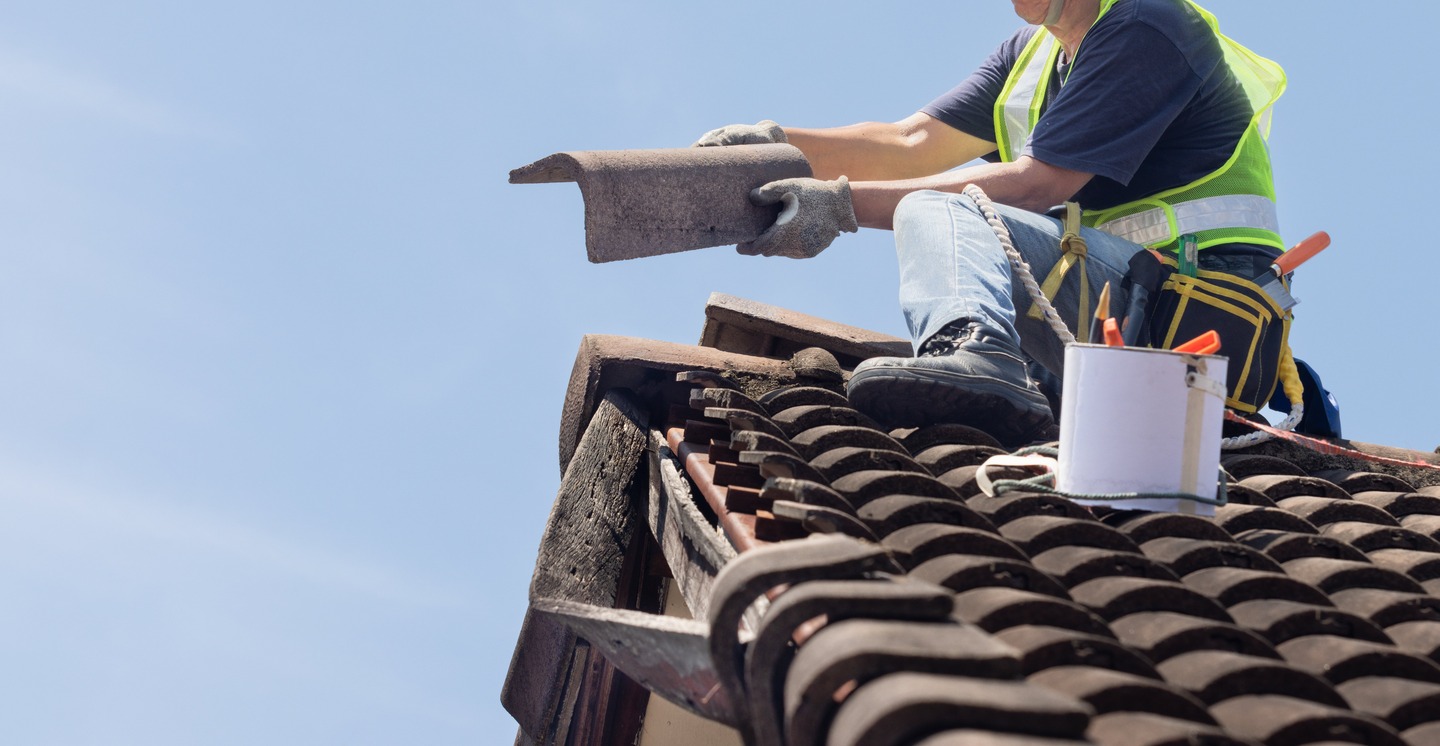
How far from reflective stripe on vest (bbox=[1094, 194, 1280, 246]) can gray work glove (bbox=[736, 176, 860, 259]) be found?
34.2 inches

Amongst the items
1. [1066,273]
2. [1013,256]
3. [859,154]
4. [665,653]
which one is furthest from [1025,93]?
[665,653]

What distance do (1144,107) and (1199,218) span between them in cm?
38

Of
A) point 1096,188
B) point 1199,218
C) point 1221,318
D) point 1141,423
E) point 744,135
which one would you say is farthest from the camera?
point 744,135

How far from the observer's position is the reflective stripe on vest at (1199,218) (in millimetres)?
3949

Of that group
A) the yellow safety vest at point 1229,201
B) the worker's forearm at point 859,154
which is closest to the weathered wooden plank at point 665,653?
the yellow safety vest at point 1229,201

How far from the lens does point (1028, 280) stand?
347cm

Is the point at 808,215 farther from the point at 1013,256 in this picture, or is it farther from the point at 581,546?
the point at 581,546

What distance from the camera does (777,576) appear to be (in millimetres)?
1800

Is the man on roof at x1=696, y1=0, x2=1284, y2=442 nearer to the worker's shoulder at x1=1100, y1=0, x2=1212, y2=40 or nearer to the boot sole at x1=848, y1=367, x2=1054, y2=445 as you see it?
the worker's shoulder at x1=1100, y1=0, x2=1212, y2=40

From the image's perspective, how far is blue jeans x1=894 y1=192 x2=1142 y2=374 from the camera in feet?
11.0

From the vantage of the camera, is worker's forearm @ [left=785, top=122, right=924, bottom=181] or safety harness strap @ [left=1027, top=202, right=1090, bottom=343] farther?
worker's forearm @ [left=785, top=122, right=924, bottom=181]

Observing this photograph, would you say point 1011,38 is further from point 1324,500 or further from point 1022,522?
point 1022,522

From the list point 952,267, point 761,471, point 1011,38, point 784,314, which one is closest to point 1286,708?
point 761,471

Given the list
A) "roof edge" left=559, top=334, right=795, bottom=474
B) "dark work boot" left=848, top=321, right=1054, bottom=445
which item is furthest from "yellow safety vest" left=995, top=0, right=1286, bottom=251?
"roof edge" left=559, top=334, right=795, bottom=474
